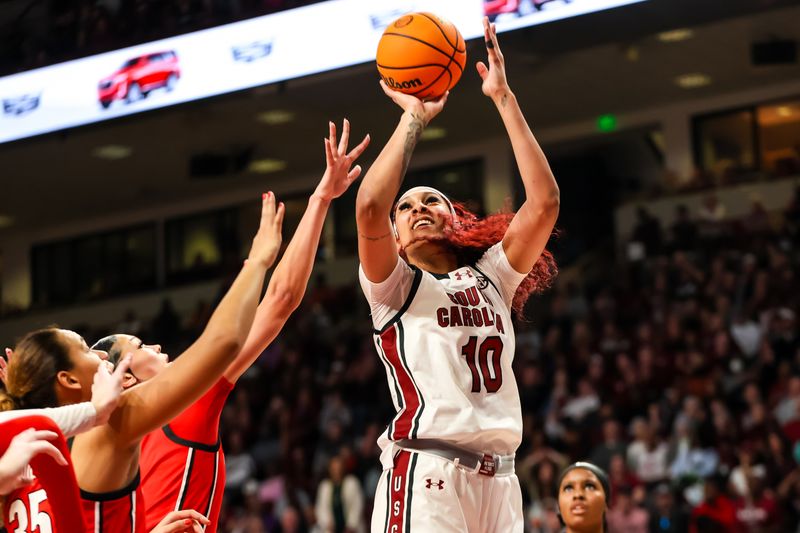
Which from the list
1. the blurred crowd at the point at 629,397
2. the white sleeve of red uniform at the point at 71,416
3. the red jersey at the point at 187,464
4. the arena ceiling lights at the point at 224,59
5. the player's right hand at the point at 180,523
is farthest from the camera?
the arena ceiling lights at the point at 224,59

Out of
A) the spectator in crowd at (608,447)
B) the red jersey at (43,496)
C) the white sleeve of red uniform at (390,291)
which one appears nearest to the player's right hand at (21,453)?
the red jersey at (43,496)

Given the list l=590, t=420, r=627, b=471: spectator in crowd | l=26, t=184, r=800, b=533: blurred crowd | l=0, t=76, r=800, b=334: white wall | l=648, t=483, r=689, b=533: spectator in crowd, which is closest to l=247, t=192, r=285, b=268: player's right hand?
l=26, t=184, r=800, b=533: blurred crowd

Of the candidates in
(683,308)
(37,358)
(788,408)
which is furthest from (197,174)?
(37,358)

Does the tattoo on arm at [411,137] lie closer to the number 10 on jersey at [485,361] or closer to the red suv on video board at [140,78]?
the number 10 on jersey at [485,361]

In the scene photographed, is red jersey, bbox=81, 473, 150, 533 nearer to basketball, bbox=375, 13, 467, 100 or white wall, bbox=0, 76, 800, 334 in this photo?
basketball, bbox=375, 13, 467, 100

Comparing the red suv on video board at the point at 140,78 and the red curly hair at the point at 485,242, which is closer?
the red curly hair at the point at 485,242

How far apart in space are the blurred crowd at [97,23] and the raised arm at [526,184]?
8139mm

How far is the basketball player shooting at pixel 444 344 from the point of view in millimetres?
3922

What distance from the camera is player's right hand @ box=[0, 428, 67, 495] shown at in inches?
105

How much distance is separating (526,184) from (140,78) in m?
9.35

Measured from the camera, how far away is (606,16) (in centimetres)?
1155

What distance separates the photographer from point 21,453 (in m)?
2.67

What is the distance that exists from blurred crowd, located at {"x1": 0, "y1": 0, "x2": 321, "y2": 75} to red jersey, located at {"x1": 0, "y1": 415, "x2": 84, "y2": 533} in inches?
384

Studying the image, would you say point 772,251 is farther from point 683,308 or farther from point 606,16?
point 606,16
